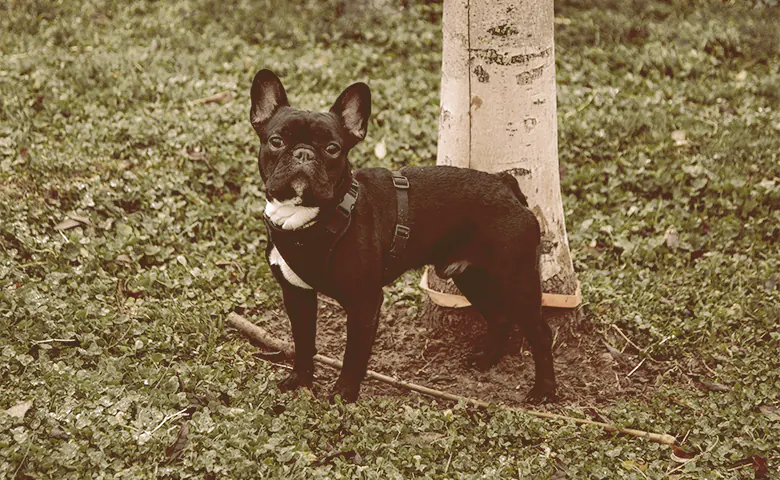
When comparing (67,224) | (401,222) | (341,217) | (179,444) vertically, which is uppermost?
(341,217)

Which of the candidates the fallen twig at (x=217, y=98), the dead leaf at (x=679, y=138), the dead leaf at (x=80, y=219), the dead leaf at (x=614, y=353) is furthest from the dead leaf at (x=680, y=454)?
the fallen twig at (x=217, y=98)

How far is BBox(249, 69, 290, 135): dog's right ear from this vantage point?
436 centimetres

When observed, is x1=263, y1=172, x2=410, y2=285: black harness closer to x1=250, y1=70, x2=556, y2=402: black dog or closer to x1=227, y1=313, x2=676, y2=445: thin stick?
x1=250, y1=70, x2=556, y2=402: black dog

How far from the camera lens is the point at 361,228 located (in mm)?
4320

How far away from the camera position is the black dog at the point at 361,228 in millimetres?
4156

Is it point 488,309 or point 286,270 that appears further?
point 488,309

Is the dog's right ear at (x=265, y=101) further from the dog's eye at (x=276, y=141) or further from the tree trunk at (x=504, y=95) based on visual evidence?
the tree trunk at (x=504, y=95)

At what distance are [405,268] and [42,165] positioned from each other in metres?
3.32

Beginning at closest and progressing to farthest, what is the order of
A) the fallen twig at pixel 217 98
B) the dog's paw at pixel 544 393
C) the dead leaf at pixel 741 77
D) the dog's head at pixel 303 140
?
the dog's head at pixel 303 140
the dog's paw at pixel 544 393
the fallen twig at pixel 217 98
the dead leaf at pixel 741 77

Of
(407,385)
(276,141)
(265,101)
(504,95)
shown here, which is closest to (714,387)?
(407,385)

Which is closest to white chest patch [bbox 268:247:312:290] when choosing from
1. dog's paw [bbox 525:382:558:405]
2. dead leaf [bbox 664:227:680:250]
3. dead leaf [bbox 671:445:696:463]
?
dog's paw [bbox 525:382:558:405]

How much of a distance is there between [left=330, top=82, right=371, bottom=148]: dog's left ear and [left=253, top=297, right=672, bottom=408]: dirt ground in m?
1.57

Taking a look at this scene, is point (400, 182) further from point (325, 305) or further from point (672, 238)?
point (672, 238)

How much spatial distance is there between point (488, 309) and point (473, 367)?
426mm
